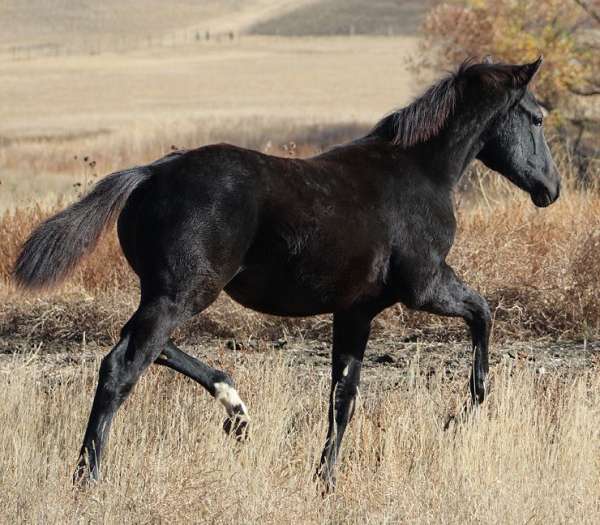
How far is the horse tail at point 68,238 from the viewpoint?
5.09 m

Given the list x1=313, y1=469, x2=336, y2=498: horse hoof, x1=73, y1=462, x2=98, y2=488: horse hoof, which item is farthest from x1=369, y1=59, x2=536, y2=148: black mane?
x1=73, y1=462, x2=98, y2=488: horse hoof

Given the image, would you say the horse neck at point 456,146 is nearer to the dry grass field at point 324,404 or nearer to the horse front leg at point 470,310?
the horse front leg at point 470,310

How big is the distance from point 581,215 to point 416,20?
85.6 metres

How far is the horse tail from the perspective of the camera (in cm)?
509

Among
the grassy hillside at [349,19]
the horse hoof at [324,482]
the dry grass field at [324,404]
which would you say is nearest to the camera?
the dry grass field at [324,404]

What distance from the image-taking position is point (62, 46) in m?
80.6

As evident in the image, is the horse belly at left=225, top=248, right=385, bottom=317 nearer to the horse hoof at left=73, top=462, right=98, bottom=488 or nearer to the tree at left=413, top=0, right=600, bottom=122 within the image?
the horse hoof at left=73, top=462, right=98, bottom=488

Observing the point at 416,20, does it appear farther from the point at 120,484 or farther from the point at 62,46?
the point at 120,484

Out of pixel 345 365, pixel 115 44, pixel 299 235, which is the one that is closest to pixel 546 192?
pixel 345 365

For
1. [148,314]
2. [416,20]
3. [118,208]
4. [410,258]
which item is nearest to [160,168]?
[118,208]

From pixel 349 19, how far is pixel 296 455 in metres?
94.8

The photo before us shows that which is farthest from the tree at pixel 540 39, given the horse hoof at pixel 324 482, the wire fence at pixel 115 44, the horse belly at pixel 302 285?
the wire fence at pixel 115 44

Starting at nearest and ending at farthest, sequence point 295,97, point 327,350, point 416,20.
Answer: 1. point 327,350
2. point 295,97
3. point 416,20

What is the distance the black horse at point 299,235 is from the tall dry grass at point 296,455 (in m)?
0.22
